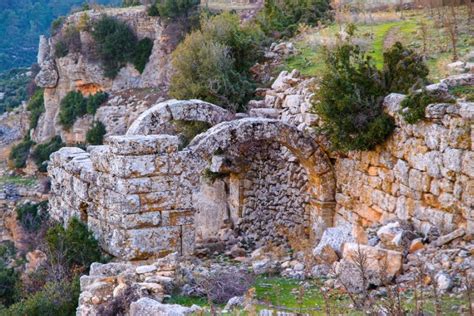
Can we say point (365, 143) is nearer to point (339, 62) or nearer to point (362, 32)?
point (339, 62)

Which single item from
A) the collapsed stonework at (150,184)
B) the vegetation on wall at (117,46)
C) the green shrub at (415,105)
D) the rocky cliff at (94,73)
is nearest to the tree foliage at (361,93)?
the green shrub at (415,105)

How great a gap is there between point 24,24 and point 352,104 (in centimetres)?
6260

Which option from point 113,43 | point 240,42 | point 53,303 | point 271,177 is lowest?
point 53,303

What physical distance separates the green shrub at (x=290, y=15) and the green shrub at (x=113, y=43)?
2121 cm

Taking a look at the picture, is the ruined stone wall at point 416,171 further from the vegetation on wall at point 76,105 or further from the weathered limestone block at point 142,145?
the vegetation on wall at point 76,105

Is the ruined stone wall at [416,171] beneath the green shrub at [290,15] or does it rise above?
beneath

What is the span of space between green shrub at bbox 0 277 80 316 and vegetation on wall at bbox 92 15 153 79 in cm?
3187

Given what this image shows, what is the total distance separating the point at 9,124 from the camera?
54625 mm

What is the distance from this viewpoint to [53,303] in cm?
970

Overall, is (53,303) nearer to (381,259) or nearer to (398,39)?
(381,259)

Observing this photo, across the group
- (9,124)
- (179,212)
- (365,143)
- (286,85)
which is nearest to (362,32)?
(286,85)

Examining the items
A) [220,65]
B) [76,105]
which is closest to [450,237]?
[220,65]

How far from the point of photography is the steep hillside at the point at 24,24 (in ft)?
219

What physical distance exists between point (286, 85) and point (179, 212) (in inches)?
161
